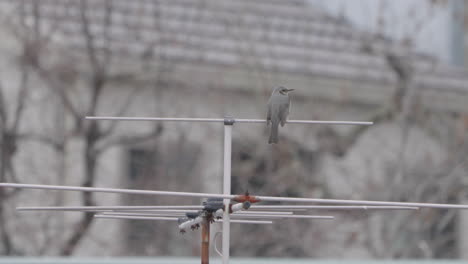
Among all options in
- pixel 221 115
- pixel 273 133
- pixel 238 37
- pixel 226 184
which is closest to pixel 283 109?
pixel 273 133

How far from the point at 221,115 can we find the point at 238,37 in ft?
2.83

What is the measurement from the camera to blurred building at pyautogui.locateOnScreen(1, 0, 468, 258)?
8.05 meters

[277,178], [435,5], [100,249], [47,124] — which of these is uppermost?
[435,5]

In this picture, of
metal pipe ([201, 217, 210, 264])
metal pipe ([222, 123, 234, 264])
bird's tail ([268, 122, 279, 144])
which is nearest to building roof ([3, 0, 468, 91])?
bird's tail ([268, 122, 279, 144])

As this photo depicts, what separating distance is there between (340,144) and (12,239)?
11.2 feet

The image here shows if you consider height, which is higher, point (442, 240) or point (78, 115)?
point (78, 115)

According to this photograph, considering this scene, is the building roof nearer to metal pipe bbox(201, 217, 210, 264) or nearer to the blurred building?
the blurred building

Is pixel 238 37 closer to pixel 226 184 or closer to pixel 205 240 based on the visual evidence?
pixel 226 184

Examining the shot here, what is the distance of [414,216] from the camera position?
8227 mm

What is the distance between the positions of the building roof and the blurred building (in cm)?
2

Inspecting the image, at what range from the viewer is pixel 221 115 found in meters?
8.21

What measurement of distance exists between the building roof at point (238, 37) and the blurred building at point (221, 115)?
0.02m

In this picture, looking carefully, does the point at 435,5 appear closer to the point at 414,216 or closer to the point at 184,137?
the point at 414,216

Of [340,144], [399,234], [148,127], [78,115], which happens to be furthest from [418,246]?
[78,115]
